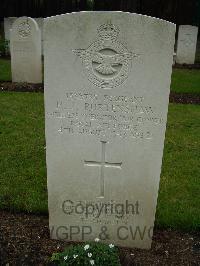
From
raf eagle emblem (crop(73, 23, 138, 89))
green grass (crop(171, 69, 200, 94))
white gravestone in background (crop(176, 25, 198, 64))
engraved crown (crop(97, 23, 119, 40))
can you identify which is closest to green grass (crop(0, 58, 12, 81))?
green grass (crop(171, 69, 200, 94))

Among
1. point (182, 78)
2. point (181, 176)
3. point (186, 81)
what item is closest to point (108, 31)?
point (181, 176)

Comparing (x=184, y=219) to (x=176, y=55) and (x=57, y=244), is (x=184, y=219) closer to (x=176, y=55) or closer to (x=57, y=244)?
(x=57, y=244)

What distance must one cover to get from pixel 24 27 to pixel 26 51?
24.3 inches

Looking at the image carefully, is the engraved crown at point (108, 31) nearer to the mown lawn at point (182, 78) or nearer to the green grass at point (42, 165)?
the green grass at point (42, 165)

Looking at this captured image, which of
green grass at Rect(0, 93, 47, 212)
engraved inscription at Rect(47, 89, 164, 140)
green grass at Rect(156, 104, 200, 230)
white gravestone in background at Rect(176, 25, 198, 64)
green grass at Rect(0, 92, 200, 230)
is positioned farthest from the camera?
white gravestone in background at Rect(176, 25, 198, 64)

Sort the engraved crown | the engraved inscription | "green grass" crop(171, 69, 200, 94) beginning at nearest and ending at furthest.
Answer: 1. the engraved crown
2. the engraved inscription
3. "green grass" crop(171, 69, 200, 94)

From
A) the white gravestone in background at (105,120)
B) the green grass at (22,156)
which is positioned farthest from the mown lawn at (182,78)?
the white gravestone in background at (105,120)

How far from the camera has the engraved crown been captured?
2.97 metres

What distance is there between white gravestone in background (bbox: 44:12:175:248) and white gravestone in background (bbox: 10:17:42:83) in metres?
7.27

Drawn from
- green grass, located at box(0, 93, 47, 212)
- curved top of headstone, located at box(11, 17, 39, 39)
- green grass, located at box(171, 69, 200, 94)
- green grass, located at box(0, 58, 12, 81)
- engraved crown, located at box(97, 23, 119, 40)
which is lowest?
green grass, located at box(0, 93, 47, 212)

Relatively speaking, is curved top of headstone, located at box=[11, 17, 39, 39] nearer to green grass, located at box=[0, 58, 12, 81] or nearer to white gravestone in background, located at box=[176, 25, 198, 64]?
green grass, located at box=[0, 58, 12, 81]

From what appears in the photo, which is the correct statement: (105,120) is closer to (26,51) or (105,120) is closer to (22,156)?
(22,156)

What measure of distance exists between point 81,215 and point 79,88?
1.21 metres

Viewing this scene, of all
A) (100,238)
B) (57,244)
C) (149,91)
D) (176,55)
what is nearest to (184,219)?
(100,238)
